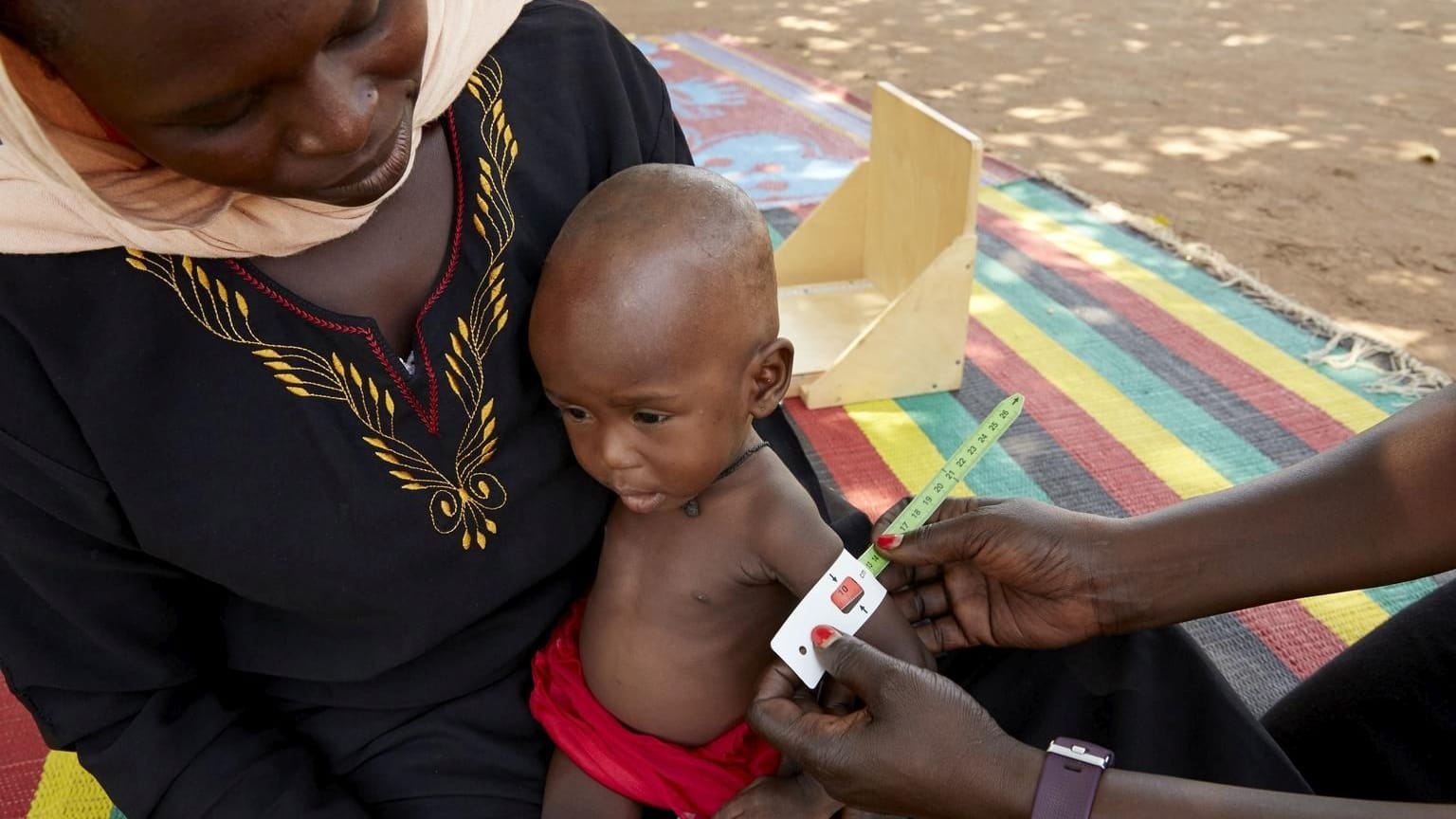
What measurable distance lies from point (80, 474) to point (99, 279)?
197mm

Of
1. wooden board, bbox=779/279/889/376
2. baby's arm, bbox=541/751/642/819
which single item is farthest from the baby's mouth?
wooden board, bbox=779/279/889/376

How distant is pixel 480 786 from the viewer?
4.20ft

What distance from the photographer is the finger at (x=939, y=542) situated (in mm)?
1403

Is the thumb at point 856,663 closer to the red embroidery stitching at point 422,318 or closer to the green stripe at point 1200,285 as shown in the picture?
the red embroidery stitching at point 422,318

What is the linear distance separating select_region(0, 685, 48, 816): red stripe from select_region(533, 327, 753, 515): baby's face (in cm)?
130

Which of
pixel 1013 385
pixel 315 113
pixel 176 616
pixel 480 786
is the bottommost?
pixel 1013 385

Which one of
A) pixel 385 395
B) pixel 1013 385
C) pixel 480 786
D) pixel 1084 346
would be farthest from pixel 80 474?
pixel 1084 346

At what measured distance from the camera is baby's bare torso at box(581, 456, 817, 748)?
1.33 metres

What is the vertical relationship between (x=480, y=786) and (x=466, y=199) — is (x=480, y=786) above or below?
below

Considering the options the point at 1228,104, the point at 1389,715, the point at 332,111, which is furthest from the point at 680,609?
the point at 1228,104

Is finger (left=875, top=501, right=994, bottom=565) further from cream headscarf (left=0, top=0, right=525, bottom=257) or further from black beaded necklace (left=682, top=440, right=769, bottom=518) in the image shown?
cream headscarf (left=0, top=0, right=525, bottom=257)

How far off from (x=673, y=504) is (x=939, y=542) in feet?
1.27

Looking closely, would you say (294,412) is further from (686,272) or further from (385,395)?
(686,272)

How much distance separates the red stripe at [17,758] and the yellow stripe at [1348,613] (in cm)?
241
